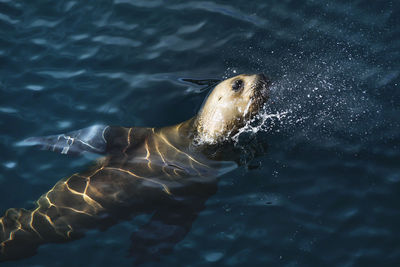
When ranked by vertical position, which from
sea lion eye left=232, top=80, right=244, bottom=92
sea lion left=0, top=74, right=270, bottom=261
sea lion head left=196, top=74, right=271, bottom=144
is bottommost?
sea lion left=0, top=74, right=270, bottom=261

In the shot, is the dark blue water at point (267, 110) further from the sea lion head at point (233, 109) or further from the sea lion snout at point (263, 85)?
the sea lion head at point (233, 109)

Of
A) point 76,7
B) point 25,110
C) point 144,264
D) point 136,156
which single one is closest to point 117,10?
point 76,7

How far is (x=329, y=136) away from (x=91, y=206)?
11.7ft

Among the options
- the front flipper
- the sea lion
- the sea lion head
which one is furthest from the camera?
the front flipper

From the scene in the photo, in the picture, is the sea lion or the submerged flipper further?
the submerged flipper

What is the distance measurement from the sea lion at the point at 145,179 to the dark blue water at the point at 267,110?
199 mm

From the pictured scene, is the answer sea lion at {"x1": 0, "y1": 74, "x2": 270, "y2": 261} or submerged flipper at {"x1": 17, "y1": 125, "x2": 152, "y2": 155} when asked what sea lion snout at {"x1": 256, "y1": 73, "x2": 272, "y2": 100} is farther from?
submerged flipper at {"x1": 17, "y1": 125, "x2": 152, "y2": 155}

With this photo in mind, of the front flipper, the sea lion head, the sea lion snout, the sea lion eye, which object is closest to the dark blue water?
the front flipper

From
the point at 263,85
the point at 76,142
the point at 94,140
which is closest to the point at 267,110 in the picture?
the point at 263,85

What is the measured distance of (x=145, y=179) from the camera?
6781 mm

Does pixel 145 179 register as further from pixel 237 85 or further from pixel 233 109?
pixel 237 85

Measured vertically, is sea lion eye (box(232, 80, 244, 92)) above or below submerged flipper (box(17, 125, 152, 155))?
above

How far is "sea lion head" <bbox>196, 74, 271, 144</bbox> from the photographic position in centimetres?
721

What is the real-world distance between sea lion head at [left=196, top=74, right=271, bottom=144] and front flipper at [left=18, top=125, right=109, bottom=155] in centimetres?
148
